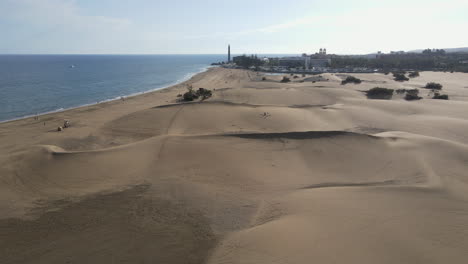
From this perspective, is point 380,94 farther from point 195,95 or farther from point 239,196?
point 239,196

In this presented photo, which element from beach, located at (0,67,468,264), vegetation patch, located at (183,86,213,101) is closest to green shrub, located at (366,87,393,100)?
beach, located at (0,67,468,264)

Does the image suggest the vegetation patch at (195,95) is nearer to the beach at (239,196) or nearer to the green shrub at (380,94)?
the beach at (239,196)

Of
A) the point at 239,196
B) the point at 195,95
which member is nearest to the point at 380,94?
the point at 195,95

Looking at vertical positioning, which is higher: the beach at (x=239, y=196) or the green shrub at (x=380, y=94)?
the green shrub at (x=380, y=94)

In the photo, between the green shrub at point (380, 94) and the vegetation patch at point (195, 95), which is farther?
the green shrub at point (380, 94)

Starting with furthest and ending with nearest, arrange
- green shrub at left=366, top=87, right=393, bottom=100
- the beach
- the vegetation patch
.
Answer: green shrub at left=366, top=87, right=393, bottom=100 → the vegetation patch → the beach

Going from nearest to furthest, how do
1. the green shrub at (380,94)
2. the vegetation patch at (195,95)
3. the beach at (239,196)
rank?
the beach at (239,196)
the vegetation patch at (195,95)
the green shrub at (380,94)

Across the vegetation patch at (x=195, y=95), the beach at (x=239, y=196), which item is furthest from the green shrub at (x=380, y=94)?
the vegetation patch at (x=195, y=95)

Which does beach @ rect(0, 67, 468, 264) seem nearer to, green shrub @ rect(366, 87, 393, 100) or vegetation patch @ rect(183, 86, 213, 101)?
vegetation patch @ rect(183, 86, 213, 101)
